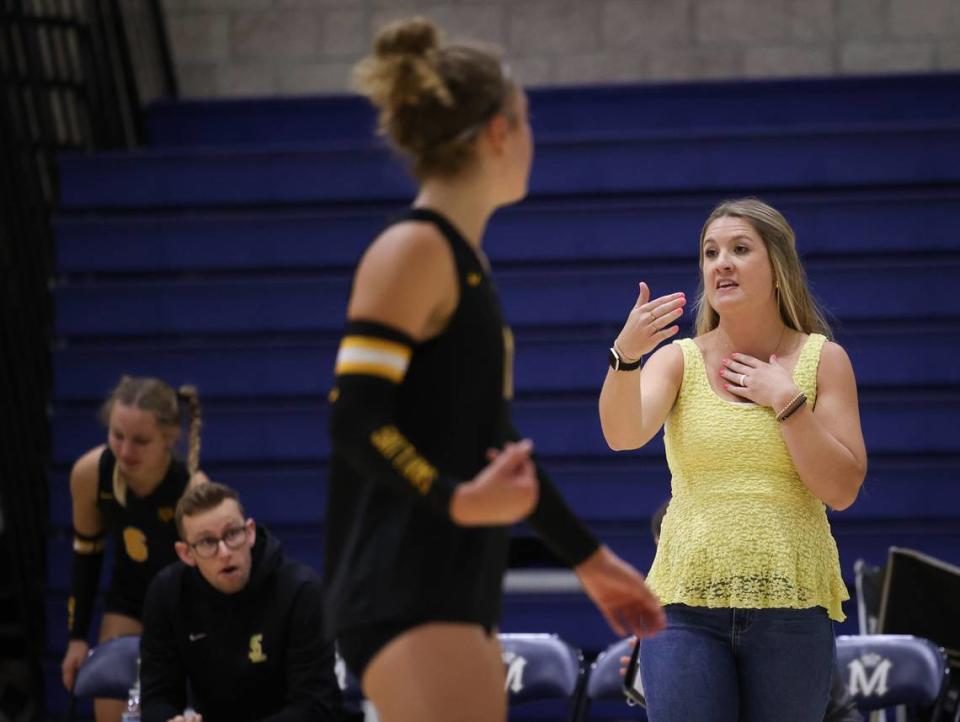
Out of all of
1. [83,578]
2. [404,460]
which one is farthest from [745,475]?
[83,578]

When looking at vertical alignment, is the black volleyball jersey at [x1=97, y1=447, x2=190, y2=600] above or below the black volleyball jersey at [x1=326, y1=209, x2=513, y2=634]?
below

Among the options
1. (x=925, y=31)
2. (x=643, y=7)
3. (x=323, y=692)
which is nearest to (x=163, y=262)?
(x=643, y=7)

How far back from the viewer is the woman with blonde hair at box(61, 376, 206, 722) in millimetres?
4938

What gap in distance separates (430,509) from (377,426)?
0.13m

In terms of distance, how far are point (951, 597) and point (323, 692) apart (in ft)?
6.97

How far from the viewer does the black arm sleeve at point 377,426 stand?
184 centimetres

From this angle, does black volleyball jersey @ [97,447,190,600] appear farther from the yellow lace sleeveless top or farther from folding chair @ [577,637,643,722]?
the yellow lace sleeveless top

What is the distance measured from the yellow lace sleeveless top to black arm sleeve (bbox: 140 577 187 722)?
189cm

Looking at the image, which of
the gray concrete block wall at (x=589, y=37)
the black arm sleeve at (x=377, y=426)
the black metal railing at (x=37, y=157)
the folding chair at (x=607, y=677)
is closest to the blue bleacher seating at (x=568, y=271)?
the black metal railing at (x=37, y=157)

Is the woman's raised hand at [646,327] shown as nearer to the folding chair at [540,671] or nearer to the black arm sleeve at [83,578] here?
the folding chair at [540,671]

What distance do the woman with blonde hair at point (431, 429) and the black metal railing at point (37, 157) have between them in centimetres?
479

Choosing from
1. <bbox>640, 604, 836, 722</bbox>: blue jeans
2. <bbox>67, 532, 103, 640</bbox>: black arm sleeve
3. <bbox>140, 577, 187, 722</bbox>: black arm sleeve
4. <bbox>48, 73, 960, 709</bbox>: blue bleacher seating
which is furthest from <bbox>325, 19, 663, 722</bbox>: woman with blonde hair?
<bbox>48, 73, 960, 709</bbox>: blue bleacher seating

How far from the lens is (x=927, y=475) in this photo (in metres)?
→ 6.14

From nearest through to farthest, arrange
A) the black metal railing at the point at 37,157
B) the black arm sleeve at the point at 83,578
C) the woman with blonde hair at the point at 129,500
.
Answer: the woman with blonde hair at the point at 129,500, the black arm sleeve at the point at 83,578, the black metal railing at the point at 37,157
